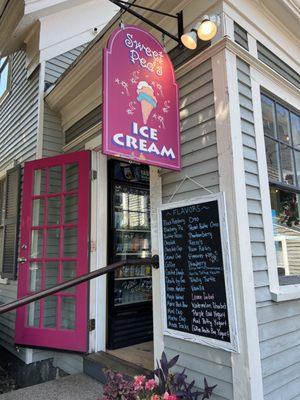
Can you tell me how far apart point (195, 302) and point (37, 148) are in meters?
3.09

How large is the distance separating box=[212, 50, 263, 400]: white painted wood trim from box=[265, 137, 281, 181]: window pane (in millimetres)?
506

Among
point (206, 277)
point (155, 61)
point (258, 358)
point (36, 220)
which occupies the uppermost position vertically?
point (155, 61)

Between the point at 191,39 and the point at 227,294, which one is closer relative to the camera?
the point at 227,294

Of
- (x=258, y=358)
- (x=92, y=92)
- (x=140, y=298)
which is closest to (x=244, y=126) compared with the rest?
(x=258, y=358)

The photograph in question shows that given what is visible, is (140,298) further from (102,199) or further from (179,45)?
(179,45)

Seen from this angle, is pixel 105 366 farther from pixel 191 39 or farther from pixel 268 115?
pixel 191 39

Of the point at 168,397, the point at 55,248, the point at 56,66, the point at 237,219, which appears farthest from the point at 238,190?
the point at 56,66

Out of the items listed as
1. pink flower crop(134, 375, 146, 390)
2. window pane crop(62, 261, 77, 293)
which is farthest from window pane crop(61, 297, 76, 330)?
pink flower crop(134, 375, 146, 390)

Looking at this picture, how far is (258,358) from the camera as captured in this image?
Answer: 217 cm

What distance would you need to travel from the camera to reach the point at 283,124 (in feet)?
10.3

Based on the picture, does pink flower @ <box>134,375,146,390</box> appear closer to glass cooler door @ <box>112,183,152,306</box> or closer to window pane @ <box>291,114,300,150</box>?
glass cooler door @ <box>112,183,152,306</box>

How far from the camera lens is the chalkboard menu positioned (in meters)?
2.28

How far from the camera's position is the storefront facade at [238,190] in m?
2.25

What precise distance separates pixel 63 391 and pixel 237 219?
206cm
